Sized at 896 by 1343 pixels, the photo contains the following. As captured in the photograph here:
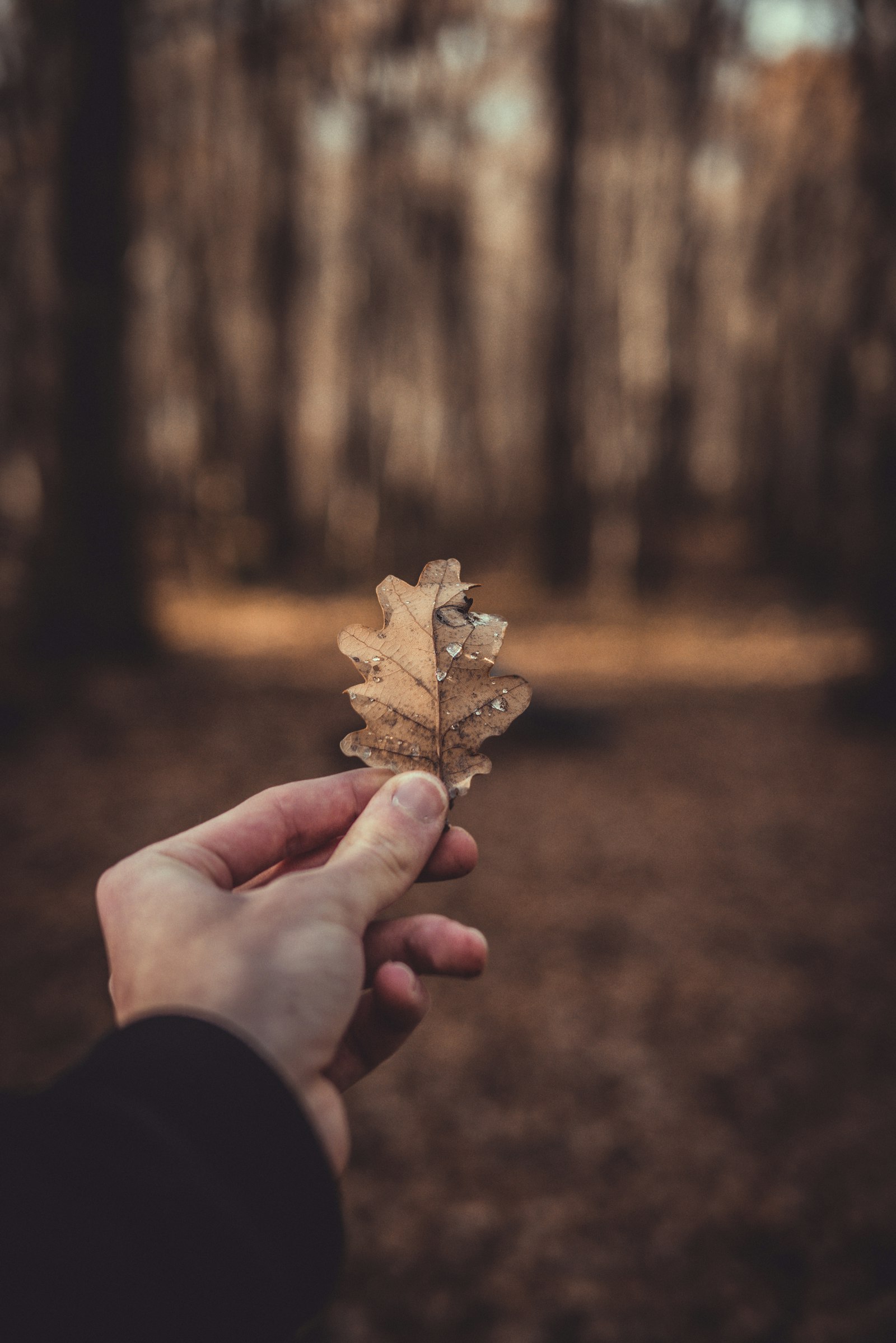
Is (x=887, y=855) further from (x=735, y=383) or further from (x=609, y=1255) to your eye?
(x=735, y=383)

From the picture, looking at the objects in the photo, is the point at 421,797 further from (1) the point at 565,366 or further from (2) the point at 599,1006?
(1) the point at 565,366

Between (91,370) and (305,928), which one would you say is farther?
(91,370)

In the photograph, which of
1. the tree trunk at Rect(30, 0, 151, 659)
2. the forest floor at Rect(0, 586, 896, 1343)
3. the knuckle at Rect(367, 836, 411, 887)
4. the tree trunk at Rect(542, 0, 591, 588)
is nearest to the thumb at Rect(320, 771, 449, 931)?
the knuckle at Rect(367, 836, 411, 887)

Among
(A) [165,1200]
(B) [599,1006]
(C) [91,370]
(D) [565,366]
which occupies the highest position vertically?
(D) [565,366]

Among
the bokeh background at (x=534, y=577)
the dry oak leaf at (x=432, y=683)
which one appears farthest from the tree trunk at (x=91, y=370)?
the dry oak leaf at (x=432, y=683)

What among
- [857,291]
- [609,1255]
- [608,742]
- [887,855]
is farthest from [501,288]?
[609,1255]

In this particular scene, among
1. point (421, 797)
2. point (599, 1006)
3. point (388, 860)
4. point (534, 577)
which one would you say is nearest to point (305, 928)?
point (388, 860)

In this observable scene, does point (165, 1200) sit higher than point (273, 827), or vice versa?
point (273, 827)

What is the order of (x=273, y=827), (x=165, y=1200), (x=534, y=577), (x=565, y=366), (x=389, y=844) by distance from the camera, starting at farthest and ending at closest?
(x=534, y=577) < (x=565, y=366) < (x=273, y=827) < (x=389, y=844) < (x=165, y=1200)
